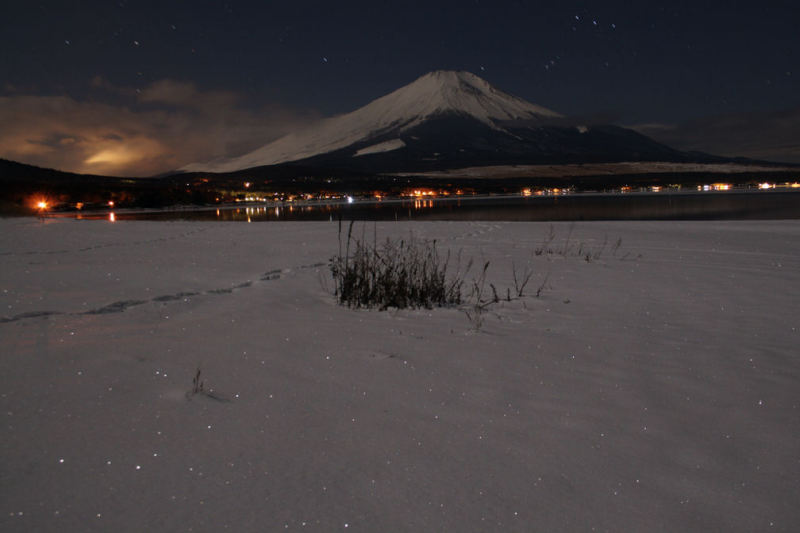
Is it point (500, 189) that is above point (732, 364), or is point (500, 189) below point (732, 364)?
above

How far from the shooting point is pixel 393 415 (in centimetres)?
199

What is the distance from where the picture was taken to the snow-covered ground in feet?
4.62

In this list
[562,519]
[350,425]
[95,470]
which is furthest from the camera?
[350,425]

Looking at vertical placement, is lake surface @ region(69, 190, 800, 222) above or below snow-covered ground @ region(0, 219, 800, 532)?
above

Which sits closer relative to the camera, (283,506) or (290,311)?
(283,506)

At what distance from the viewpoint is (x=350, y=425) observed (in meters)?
1.89

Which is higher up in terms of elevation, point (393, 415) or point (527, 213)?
point (527, 213)

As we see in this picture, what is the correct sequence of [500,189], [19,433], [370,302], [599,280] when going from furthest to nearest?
[500,189] < [599,280] < [370,302] < [19,433]

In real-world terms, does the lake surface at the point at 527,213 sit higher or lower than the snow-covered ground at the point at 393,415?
higher

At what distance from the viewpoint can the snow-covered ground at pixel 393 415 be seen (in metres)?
1.41

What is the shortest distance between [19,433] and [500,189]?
100452mm

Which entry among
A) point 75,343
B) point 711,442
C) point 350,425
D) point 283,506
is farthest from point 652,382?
point 75,343

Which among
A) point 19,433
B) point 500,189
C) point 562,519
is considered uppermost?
point 500,189

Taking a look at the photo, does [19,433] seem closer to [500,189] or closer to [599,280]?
[599,280]
